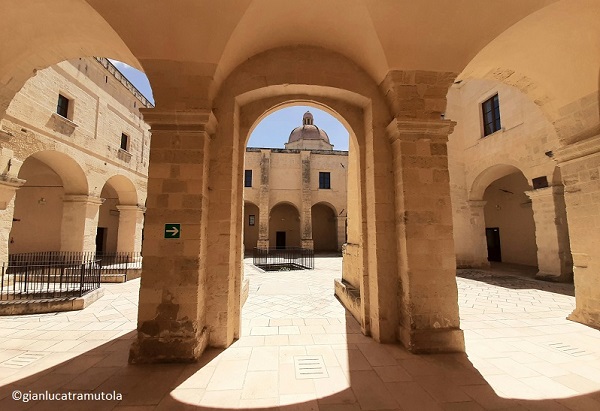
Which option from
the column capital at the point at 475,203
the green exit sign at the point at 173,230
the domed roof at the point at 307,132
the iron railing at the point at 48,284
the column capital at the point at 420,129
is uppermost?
the domed roof at the point at 307,132

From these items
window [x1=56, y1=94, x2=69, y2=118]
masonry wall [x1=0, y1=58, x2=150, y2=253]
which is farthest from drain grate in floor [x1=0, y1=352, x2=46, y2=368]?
window [x1=56, y1=94, x2=69, y2=118]

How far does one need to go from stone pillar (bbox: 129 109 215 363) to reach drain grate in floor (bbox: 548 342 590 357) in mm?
5209

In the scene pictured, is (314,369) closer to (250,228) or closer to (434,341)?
(434,341)

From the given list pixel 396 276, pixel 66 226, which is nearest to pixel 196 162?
pixel 396 276

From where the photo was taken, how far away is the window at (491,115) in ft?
39.8

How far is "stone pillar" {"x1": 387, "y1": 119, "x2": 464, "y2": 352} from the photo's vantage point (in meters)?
3.74

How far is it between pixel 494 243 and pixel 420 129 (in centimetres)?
1627

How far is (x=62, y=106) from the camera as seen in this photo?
10148mm

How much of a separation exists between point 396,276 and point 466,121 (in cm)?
1321

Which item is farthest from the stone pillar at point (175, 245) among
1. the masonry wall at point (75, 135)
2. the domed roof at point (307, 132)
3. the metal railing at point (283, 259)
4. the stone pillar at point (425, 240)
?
the domed roof at point (307, 132)

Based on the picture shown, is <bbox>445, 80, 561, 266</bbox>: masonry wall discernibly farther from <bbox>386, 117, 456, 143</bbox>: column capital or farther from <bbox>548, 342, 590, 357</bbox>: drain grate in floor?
<bbox>386, 117, 456, 143</bbox>: column capital

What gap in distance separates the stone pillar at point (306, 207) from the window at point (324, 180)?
1278mm

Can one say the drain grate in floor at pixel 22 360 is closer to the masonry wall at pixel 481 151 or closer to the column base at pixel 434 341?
the column base at pixel 434 341

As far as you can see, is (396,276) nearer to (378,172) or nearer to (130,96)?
(378,172)
